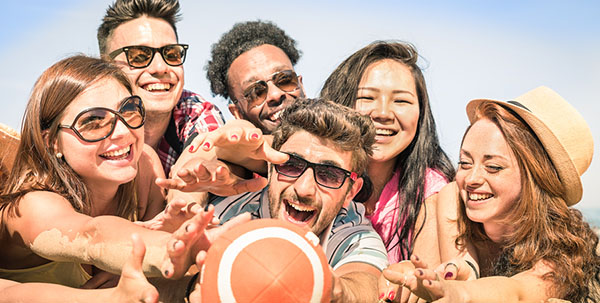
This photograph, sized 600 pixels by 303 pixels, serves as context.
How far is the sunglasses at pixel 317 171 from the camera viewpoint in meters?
4.81

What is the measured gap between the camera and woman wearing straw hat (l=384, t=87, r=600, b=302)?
185 inches

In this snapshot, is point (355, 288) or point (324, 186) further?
point (324, 186)

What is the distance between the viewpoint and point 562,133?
15.5 ft

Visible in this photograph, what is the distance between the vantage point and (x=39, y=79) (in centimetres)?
452

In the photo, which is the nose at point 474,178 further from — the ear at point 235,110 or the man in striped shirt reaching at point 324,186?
the ear at point 235,110

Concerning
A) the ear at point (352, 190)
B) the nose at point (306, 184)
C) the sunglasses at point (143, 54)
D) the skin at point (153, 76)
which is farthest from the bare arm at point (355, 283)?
the sunglasses at point (143, 54)

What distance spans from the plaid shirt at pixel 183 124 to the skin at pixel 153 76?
11cm

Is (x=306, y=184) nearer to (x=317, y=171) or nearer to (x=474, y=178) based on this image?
(x=317, y=171)

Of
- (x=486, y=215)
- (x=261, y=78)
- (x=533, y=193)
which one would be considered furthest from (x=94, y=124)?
(x=533, y=193)

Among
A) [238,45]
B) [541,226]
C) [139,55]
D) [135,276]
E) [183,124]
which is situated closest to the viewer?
[135,276]

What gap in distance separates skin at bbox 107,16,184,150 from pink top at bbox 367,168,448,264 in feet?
8.05

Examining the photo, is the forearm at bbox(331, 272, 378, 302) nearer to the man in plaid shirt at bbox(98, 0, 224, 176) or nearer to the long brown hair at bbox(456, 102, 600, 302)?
the long brown hair at bbox(456, 102, 600, 302)

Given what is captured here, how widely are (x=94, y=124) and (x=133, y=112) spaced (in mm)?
346

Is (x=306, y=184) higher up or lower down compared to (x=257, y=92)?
lower down
